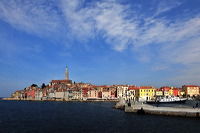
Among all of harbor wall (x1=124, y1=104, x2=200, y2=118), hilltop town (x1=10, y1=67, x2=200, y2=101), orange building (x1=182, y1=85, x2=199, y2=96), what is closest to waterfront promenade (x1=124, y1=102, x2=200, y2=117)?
harbor wall (x1=124, y1=104, x2=200, y2=118)

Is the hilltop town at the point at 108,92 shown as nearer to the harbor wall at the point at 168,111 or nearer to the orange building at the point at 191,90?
the orange building at the point at 191,90

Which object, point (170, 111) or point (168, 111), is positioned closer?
point (170, 111)

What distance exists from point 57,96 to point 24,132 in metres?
110

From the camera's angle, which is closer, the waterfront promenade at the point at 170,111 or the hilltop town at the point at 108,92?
the waterfront promenade at the point at 170,111

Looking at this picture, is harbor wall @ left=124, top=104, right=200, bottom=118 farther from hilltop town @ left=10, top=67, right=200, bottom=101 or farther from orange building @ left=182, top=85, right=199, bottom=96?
orange building @ left=182, top=85, right=199, bottom=96

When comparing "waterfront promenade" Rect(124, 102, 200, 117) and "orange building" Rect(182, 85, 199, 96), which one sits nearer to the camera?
"waterfront promenade" Rect(124, 102, 200, 117)

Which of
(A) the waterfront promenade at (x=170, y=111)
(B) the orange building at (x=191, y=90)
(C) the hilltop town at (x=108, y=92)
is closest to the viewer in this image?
(A) the waterfront promenade at (x=170, y=111)

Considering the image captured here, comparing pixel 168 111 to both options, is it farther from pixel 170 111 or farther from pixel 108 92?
pixel 108 92

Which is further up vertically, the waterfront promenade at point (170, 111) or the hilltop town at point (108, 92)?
the waterfront promenade at point (170, 111)

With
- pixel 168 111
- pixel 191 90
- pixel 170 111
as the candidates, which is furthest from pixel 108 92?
pixel 170 111

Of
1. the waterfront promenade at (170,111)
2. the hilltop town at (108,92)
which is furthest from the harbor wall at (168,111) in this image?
the hilltop town at (108,92)

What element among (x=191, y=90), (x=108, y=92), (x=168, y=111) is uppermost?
(x=168, y=111)

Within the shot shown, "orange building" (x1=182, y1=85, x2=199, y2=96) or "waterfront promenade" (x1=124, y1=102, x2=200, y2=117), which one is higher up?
"waterfront promenade" (x1=124, y1=102, x2=200, y2=117)

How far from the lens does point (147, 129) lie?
90.3ft
